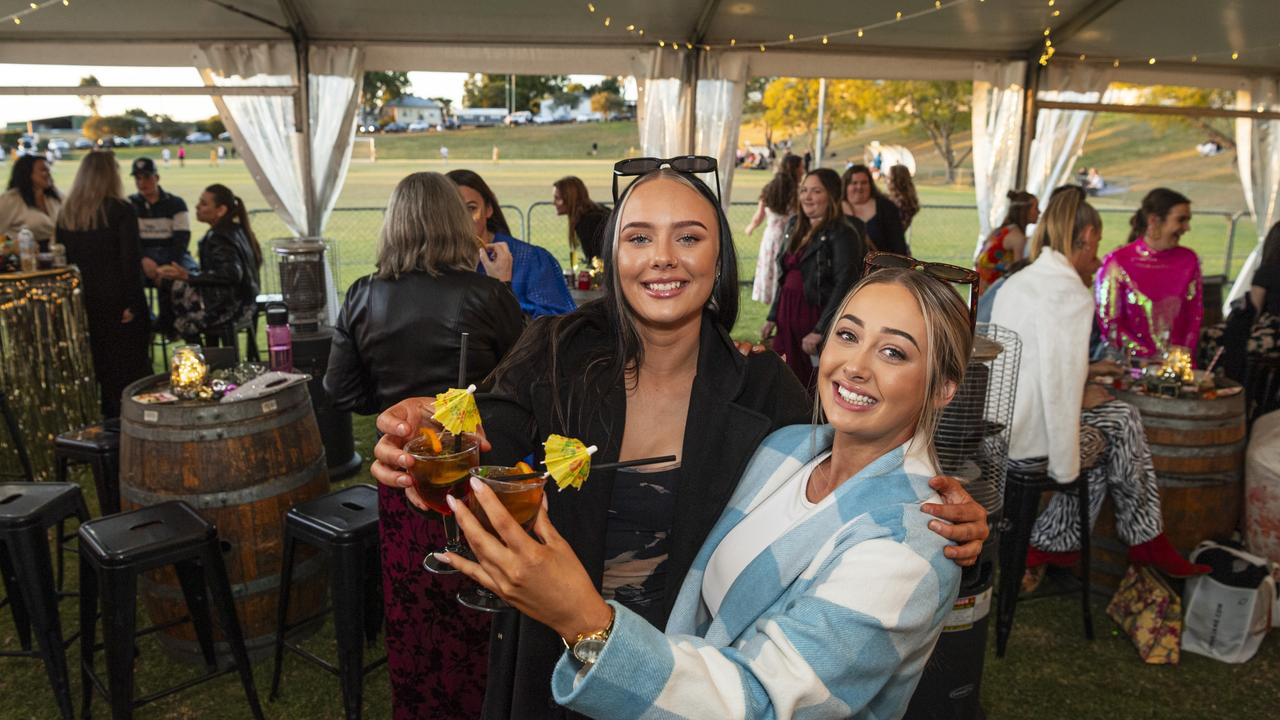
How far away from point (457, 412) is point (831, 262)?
4011 millimetres

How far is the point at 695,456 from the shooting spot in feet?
4.79

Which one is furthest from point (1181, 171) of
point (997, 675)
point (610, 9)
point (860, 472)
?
point (860, 472)

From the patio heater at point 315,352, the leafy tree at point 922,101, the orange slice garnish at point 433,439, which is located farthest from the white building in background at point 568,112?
the orange slice garnish at point 433,439

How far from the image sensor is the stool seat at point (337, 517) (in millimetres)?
2729

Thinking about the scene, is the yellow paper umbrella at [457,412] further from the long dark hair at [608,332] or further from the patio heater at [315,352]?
the patio heater at [315,352]

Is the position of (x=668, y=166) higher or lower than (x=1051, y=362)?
higher

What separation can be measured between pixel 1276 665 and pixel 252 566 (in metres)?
3.99

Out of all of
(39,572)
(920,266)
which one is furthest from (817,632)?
(39,572)

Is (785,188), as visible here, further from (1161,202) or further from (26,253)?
(26,253)

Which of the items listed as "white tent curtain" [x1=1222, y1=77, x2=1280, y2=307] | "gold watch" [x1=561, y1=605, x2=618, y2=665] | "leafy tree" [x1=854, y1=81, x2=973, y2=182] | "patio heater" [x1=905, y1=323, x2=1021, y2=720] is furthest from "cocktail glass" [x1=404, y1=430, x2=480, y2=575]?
"leafy tree" [x1=854, y1=81, x2=973, y2=182]

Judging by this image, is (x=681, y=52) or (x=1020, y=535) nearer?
(x=1020, y=535)

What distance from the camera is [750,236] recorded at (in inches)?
738

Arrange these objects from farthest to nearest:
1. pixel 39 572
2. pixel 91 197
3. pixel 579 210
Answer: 1. pixel 579 210
2. pixel 91 197
3. pixel 39 572

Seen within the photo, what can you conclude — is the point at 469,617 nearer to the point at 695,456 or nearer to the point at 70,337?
the point at 695,456
